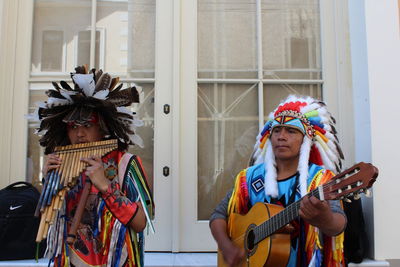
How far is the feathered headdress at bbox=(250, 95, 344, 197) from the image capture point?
6.78 ft

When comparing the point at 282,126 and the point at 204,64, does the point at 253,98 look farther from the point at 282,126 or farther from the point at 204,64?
the point at 282,126

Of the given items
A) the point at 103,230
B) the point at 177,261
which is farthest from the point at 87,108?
the point at 177,261

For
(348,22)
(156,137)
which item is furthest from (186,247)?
(348,22)

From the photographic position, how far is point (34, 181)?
10.9ft

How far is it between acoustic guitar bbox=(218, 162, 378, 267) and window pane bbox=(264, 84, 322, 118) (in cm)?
147

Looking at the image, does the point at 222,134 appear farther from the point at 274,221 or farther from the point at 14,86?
the point at 14,86

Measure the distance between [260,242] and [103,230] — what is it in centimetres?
76

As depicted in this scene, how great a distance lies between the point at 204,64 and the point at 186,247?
152 cm

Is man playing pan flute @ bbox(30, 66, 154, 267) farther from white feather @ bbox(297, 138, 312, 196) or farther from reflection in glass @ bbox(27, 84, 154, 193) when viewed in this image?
reflection in glass @ bbox(27, 84, 154, 193)

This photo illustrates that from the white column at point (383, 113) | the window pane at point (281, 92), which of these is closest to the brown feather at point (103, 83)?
the window pane at point (281, 92)

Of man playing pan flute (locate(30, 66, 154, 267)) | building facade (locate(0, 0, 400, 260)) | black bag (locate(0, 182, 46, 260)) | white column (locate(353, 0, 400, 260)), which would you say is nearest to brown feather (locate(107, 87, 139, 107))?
man playing pan flute (locate(30, 66, 154, 267))

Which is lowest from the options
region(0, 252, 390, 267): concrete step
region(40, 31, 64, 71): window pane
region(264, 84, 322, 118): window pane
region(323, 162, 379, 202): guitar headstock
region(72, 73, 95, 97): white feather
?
region(0, 252, 390, 267): concrete step

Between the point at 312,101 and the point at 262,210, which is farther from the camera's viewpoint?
the point at 312,101

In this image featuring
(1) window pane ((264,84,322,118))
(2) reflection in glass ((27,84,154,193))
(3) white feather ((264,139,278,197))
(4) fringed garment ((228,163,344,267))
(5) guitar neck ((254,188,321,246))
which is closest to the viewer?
(5) guitar neck ((254,188,321,246))
